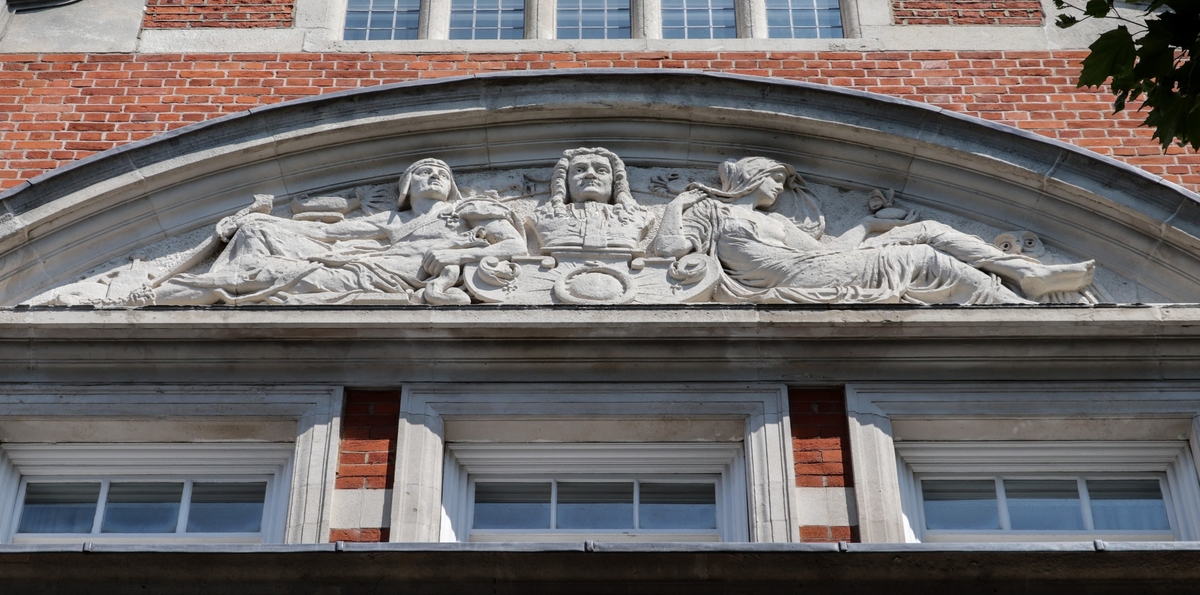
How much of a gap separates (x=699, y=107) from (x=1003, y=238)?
63.4 inches

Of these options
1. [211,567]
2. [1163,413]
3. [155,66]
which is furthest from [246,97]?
[1163,413]

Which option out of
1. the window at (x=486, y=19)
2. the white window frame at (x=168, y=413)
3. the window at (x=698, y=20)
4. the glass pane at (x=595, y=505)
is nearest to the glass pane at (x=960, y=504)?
the glass pane at (x=595, y=505)

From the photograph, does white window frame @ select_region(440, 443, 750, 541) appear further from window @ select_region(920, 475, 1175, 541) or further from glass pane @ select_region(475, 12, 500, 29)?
glass pane @ select_region(475, 12, 500, 29)

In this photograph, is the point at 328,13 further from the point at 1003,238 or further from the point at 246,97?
the point at 1003,238

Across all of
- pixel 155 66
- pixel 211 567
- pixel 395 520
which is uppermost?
pixel 155 66

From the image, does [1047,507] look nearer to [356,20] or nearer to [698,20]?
[698,20]

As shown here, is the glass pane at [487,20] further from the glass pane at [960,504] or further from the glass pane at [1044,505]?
the glass pane at [1044,505]

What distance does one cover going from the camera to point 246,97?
8367mm

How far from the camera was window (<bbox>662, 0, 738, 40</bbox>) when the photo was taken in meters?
9.02

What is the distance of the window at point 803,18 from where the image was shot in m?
8.95

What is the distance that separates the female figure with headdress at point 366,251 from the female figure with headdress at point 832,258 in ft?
2.92

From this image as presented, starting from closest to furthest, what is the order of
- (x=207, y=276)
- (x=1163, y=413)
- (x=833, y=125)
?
1. (x=1163, y=413)
2. (x=207, y=276)
3. (x=833, y=125)

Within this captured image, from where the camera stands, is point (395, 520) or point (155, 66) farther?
point (155, 66)

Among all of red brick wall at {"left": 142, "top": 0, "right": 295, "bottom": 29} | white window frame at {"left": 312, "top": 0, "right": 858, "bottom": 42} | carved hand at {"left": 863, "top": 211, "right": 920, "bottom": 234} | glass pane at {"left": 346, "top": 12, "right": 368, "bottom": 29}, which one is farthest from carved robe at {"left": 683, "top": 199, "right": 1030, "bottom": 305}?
red brick wall at {"left": 142, "top": 0, "right": 295, "bottom": 29}
